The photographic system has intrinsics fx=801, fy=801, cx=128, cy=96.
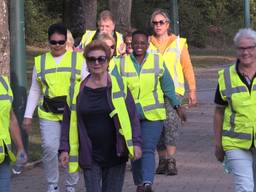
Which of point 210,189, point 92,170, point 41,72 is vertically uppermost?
point 41,72

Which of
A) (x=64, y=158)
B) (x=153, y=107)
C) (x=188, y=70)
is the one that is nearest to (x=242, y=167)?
(x=64, y=158)

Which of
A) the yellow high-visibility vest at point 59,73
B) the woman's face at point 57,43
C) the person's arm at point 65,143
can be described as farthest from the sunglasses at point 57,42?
the person's arm at point 65,143

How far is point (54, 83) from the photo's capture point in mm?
8539

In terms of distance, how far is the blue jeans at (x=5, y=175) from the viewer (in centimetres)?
639

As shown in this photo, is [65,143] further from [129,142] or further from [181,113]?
[181,113]

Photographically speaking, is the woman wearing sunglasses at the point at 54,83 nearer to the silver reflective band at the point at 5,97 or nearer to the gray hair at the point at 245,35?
the silver reflective band at the point at 5,97

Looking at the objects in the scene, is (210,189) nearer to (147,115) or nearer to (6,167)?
(147,115)

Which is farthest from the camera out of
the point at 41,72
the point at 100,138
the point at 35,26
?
the point at 35,26

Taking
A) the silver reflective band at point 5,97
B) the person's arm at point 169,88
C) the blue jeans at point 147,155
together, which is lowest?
the blue jeans at point 147,155

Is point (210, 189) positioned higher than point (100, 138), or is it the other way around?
point (100, 138)

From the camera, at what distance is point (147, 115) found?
8891 millimetres

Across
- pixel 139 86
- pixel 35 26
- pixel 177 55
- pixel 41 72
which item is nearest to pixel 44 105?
pixel 41 72

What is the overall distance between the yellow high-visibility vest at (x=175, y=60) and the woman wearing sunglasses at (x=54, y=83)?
1.52 m

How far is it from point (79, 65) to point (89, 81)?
2072mm
